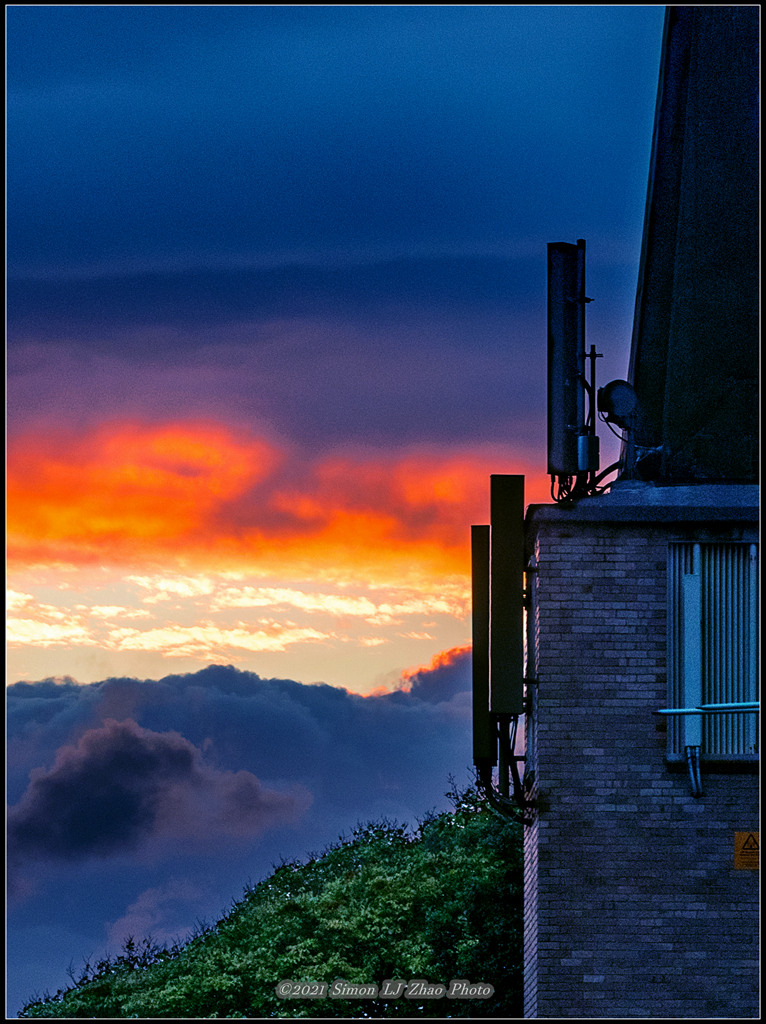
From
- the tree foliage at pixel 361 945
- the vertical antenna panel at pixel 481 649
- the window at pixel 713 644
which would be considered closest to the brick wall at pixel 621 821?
the window at pixel 713 644

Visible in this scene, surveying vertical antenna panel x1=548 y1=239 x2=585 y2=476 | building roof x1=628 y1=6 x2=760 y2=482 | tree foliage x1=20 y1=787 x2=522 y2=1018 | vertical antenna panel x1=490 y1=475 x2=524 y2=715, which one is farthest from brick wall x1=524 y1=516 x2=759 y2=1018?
tree foliage x1=20 y1=787 x2=522 y2=1018

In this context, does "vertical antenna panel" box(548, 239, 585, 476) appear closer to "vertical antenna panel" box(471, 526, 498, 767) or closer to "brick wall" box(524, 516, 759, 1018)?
"brick wall" box(524, 516, 759, 1018)

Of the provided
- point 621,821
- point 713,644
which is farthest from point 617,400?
point 621,821

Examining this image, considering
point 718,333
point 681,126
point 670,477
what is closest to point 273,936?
point 670,477

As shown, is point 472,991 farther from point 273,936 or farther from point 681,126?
point 681,126

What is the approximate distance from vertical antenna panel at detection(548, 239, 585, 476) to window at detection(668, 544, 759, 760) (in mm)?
1705

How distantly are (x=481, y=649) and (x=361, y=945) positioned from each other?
22.8 feet

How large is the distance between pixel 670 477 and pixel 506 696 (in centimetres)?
303

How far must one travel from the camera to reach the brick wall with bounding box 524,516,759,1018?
42.0ft

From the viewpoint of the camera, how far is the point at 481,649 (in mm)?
14812

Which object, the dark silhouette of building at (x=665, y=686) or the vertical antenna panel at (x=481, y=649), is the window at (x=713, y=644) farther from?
the vertical antenna panel at (x=481, y=649)

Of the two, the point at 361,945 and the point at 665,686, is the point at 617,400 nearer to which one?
the point at 665,686

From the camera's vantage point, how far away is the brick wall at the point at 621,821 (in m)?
12.8

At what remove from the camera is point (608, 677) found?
13.4 meters
